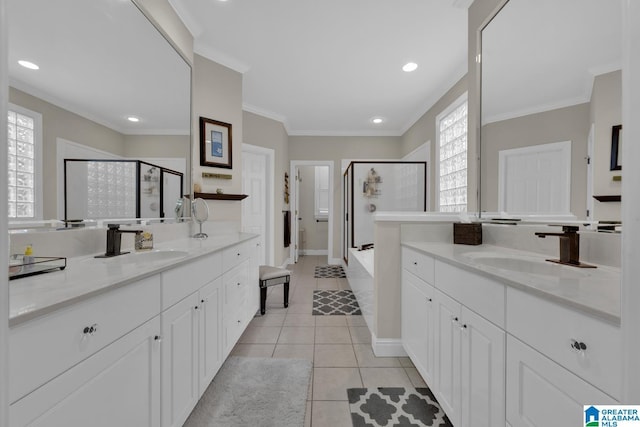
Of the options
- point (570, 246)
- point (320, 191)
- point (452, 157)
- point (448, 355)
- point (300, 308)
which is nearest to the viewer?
point (570, 246)

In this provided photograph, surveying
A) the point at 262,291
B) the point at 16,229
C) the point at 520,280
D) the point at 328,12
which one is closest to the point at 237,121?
the point at 328,12

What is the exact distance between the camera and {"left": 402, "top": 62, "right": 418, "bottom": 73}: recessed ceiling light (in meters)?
2.98

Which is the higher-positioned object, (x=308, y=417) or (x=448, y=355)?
(x=448, y=355)

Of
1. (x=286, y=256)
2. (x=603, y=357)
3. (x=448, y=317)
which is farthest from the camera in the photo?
(x=286, y=256)

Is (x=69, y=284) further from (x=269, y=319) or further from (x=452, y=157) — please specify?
(x=452, y=157)

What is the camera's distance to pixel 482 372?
3.28 feet

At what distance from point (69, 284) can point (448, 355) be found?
57.8 inches

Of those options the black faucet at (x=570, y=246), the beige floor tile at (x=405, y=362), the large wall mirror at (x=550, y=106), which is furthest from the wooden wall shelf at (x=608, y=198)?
the beige floor tile at (x=405, y=362)

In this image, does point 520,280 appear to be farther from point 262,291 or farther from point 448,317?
point 262,291

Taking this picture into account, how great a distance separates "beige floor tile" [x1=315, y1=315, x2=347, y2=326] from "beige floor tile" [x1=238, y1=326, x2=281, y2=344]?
1.34 feet

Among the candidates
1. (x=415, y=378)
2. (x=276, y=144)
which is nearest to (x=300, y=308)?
(x=415, y=378)

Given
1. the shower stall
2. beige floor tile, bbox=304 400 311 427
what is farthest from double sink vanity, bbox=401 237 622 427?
the shower stall

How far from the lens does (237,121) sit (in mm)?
2939

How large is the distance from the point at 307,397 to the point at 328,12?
109 inches
